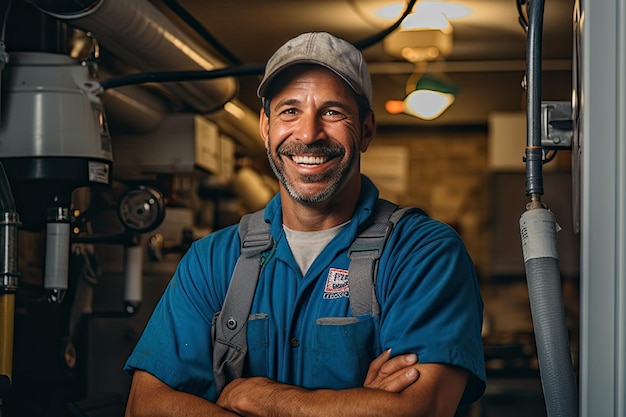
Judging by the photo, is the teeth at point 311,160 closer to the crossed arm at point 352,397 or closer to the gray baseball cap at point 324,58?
the gray baseball cap at point 324,58

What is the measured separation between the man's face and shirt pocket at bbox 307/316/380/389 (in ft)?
1.13

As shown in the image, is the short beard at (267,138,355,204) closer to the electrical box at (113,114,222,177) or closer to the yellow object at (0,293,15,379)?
the yellow object at (0,293,15,379)

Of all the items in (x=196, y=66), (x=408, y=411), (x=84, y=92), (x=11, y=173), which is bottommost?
(x=408, y=411)

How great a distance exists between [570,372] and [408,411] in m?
0.39

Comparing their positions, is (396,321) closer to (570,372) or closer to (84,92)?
(570,372)

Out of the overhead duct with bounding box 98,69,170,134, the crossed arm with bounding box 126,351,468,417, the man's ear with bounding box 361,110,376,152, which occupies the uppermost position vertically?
the overhead duct with bounding box 98,69,170,134

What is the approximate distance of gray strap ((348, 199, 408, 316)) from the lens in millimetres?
2262

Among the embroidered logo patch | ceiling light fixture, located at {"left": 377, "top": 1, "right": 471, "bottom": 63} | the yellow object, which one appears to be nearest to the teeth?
the embroidered logo patch

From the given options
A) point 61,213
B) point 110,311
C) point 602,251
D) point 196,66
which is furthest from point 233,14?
point 602,251

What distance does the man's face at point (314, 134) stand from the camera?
93.9 inches

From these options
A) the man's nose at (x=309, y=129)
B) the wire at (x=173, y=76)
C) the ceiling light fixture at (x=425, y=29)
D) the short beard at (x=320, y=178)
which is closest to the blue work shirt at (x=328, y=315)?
the short beard at (x=320, y=178)

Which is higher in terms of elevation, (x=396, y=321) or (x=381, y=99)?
(x=381, y=99)

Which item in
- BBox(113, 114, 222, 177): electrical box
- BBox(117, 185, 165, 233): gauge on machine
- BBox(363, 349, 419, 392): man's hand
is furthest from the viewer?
BBox(113, 114, 222, 177): electrical box

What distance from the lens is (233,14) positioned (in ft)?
15.3
